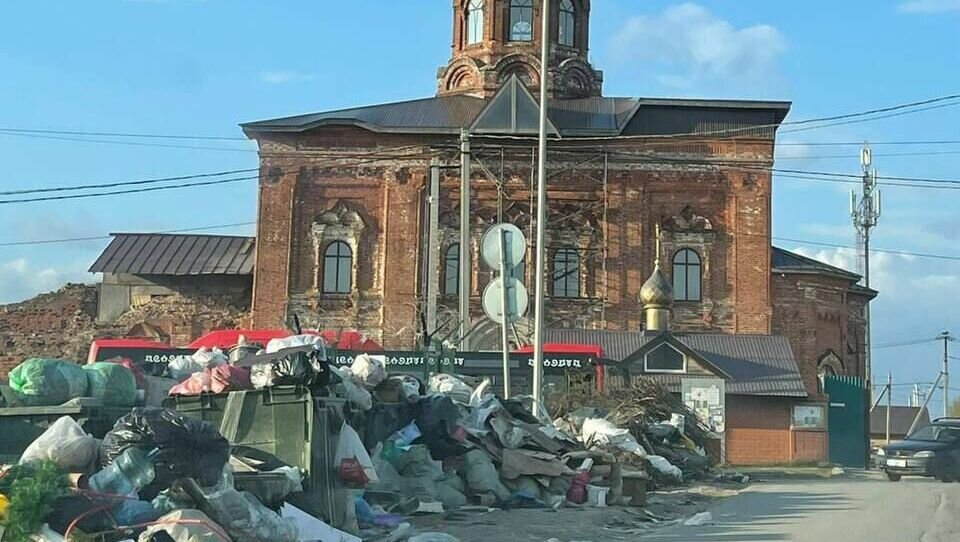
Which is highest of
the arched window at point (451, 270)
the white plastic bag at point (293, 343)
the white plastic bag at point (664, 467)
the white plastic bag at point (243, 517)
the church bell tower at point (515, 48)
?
the church bell tower at point (515, 48)

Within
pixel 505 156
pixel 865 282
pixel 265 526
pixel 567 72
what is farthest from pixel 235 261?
pixel 265 526

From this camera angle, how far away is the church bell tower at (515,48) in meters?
46.8

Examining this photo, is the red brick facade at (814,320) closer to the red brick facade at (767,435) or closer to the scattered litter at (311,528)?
the red brick facade at (767,435)

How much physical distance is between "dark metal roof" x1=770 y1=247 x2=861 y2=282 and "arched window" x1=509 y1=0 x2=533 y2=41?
12.4 meters

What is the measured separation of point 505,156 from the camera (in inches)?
Answer: 1647

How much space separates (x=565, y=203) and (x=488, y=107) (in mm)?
4318

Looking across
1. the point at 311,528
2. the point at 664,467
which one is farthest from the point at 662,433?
the point at 311,528

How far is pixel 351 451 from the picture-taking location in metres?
12.4

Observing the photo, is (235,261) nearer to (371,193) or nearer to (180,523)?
(371,193)

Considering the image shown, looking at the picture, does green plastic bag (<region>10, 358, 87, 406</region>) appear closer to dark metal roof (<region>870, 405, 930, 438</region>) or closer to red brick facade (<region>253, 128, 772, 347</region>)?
red brick facade (<region>253, 128, 772, 347</region>)

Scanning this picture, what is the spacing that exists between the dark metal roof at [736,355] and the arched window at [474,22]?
53.2 feet

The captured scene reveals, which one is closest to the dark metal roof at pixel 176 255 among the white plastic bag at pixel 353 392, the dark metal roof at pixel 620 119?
the dark metal roof at pixel 620 119

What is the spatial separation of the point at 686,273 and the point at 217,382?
30.8 meters

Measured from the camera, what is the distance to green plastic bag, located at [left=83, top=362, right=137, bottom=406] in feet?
40.6
